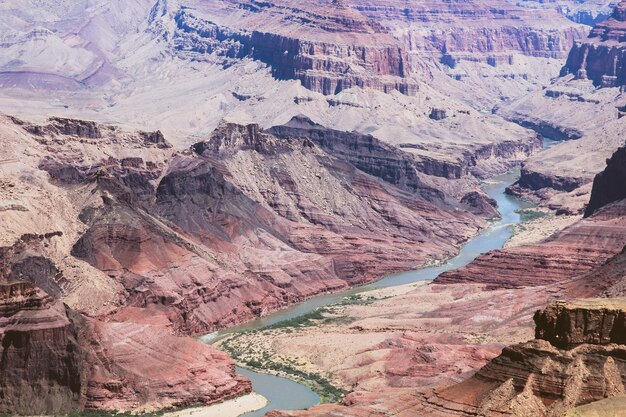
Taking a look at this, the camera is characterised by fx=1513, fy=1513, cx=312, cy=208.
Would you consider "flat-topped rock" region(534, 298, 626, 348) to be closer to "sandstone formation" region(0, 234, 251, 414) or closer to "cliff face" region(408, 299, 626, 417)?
"cliff face" region(408, 299, 626, 417)

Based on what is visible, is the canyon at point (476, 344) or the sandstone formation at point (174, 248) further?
the sandstone formation at point (174, 248)

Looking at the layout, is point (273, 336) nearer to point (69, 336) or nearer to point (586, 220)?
point (69, 336)

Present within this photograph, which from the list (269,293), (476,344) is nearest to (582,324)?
(476,344)

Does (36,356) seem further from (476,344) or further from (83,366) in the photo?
(476,344)

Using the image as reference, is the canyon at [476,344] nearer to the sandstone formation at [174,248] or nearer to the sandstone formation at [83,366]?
the sandstone formation at [174,248]

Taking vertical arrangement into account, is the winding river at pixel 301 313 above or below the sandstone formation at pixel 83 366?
below

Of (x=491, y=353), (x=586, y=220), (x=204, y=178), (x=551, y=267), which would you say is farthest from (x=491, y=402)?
(x=204, y=178)

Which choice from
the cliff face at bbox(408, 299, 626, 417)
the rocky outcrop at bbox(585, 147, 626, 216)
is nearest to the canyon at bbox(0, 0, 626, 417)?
the cliff face at bbox(408, 299, 626, 417)

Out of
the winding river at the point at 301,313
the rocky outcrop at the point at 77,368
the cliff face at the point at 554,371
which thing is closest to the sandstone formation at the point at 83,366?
the rocky outcrop at the point at 77,368
